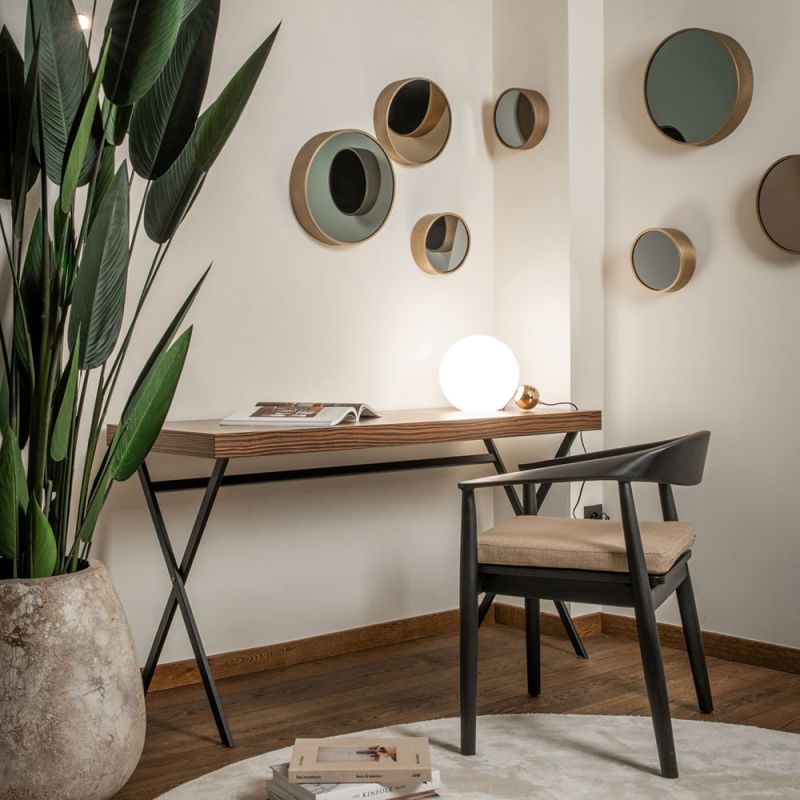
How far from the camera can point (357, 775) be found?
191 centimetres

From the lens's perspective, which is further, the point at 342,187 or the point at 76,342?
the point at 342,187

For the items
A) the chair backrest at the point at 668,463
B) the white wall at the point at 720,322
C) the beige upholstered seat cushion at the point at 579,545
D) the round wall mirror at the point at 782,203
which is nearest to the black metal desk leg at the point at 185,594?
the beige upholstered seat cushion at the point at 579,545

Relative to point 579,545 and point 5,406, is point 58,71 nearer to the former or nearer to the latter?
point 5,406

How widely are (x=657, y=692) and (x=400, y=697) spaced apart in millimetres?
849

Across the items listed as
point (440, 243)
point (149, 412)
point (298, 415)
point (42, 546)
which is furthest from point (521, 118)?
point (42, 546)

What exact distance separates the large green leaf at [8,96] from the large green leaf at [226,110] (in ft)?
1.41

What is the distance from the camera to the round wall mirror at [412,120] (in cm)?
332

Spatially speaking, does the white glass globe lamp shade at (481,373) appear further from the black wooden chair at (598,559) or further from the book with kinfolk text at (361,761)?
the book with kinfolk text at (361,761)

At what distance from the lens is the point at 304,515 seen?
3189 millimetres

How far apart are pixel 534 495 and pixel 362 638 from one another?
2.74 feet

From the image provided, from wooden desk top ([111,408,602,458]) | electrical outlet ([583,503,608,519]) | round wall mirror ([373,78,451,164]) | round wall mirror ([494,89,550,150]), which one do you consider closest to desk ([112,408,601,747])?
wooden desk top ([111,408,602,458])

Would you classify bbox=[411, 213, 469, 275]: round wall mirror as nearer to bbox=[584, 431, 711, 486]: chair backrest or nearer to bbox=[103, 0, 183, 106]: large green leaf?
bbox=[584, 431, 711, 486]: chair backrest

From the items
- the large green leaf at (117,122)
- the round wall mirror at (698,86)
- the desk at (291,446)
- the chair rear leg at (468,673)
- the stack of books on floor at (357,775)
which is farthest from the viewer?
the round wall mirror at (698,86)

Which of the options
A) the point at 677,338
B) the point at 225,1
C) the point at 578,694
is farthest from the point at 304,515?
the point at 225,1
